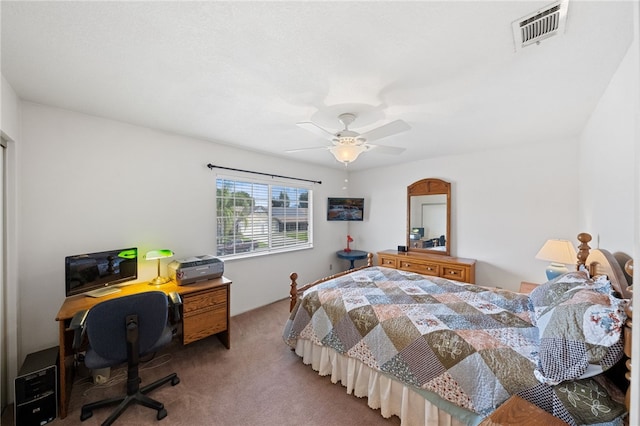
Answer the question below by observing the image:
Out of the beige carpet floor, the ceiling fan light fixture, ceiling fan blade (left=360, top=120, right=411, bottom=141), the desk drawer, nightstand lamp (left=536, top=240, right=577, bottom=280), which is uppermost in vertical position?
ceiling fan blade (left=360, top=120, right=411, bottom=141)

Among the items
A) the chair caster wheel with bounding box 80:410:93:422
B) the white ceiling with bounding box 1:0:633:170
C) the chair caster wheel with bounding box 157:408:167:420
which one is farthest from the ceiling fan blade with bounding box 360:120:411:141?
the chair caster wheel with bounding box 80:410:93:422

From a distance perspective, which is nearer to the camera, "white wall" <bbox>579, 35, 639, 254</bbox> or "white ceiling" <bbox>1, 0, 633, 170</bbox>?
"white ceiling" <bbox>1, 0, 633, 170</bbox>

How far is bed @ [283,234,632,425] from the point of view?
3.83 ft

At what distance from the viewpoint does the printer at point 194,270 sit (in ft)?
8.50

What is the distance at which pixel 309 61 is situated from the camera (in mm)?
1568

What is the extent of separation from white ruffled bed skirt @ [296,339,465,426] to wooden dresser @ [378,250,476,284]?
241 cm

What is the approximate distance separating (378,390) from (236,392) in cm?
119

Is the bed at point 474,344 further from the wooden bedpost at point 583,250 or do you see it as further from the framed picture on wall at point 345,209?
the framed picture on wall at point 345,209

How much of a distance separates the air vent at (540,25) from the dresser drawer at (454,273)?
308cm

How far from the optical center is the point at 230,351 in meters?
2.68

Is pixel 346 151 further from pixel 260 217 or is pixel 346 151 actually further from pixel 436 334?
pixel 260 217

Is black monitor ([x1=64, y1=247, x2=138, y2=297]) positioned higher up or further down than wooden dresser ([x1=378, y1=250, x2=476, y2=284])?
higher up

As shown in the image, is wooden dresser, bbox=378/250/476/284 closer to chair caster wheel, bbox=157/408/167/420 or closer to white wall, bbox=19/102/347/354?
white wall, bbox=19/102/347/354

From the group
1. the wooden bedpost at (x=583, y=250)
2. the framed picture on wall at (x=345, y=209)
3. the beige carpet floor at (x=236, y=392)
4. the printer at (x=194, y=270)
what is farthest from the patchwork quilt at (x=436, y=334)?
the framed picture on wall at (x=345, y=209)
